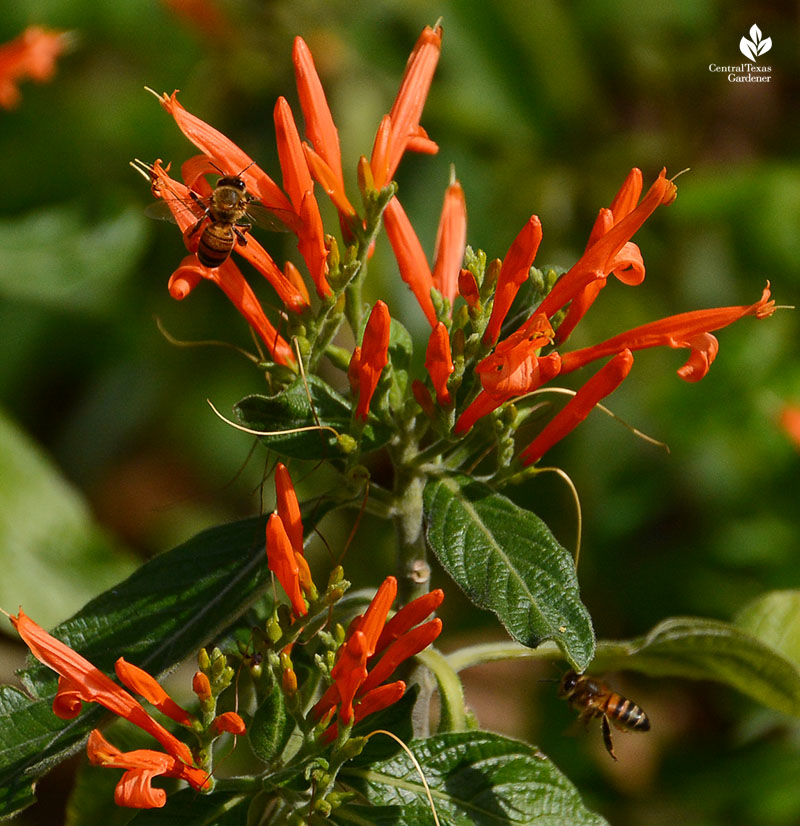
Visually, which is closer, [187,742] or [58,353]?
[187,742]

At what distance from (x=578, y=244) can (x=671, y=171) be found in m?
0.42

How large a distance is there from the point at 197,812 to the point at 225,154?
707 mm

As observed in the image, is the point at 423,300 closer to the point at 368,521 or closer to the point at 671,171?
the point at 368,521

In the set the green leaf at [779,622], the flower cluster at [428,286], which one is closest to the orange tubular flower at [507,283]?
the flower cluster at [428,286]

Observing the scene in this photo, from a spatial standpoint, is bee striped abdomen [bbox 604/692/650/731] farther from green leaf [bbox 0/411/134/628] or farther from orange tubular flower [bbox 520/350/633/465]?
green leaf [bbox 0/411/134/628]

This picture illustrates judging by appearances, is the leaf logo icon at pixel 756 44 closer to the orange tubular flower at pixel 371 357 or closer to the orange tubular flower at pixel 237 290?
the orange tubular flower at pixel 237 290

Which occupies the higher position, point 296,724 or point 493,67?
point 493,67

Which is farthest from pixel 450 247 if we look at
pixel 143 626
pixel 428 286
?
pixel 143 626

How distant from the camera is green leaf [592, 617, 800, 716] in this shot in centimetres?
126

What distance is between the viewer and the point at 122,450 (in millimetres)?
3656

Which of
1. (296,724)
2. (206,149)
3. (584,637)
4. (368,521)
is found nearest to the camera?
(584,637)

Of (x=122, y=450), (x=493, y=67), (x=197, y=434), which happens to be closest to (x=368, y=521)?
(x=197, y=434)

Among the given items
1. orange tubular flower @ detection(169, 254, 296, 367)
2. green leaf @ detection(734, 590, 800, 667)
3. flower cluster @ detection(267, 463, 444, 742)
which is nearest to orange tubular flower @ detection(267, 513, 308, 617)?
flower cluster @ detection(267, 463, 444, 742)

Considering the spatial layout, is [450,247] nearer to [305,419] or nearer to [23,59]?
[305,419]
